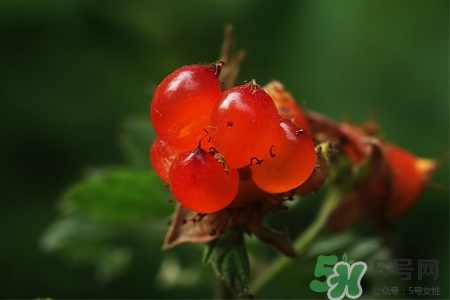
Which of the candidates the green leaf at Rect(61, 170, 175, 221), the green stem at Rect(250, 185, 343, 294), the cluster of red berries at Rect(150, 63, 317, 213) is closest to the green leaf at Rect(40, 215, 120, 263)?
the green leaf at Rect(61, 170, 175, 221)

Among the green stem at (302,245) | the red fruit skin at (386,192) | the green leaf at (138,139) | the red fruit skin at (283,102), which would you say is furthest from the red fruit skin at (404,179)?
the green leaf at (138,139)

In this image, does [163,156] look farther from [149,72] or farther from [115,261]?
[149,72]

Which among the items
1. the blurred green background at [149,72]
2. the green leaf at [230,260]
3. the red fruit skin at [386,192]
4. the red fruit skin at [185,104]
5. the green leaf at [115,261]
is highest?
the blurred green background at [149,72]

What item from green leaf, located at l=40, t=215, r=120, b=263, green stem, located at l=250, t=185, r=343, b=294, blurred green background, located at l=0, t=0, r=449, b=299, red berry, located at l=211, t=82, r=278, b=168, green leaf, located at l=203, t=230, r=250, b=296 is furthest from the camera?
blurred green background, located at l=0, t=0, r=449, b=299

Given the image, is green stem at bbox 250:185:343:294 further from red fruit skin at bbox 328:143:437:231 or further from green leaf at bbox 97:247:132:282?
green leaf at bbox 97:247:132:282

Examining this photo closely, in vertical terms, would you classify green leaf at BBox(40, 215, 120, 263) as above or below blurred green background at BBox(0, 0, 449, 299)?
below

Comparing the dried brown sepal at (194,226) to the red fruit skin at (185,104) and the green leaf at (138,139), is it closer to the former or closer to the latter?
the red fruit skin at (185,104)
